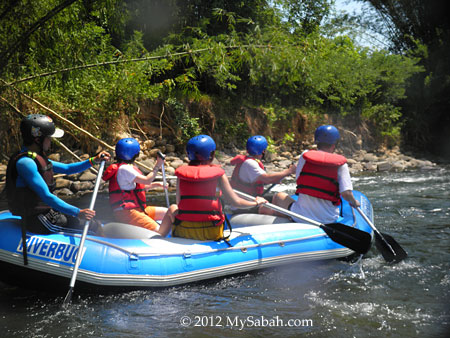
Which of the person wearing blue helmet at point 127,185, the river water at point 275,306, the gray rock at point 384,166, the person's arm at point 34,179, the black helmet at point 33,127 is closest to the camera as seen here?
the river water at point 275,306

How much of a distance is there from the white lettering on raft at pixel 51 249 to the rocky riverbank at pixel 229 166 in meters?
5.04

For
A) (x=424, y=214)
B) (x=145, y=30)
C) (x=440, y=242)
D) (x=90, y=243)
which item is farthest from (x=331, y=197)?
(x=145, y=30)

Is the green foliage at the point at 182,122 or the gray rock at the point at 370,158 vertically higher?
the green foliage at the point at 182,122

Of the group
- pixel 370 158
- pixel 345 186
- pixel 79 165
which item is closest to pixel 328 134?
pixel 345 186

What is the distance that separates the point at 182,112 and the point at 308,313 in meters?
9.14

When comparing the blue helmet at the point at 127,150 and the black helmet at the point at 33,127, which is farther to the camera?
the blue helmet at the point at 127,150

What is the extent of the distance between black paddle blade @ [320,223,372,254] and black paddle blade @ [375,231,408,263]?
0.77ft

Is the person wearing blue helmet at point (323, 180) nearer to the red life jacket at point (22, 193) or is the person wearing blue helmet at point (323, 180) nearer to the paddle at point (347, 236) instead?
the paddle at point (347, 236)

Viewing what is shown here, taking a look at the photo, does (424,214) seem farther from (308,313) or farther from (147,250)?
(147,250)

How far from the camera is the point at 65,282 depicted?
3.21 m

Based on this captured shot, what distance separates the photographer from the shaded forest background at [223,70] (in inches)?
237

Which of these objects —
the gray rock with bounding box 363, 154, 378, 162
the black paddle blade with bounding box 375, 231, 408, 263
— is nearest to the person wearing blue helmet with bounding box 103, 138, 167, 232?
the black paddle blade with bounding box 375, 231, 408, 263

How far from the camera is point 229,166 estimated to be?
11078mm

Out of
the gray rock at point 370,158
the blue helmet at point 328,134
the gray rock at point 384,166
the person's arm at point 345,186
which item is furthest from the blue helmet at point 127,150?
→ the gray rock at point 370,158
